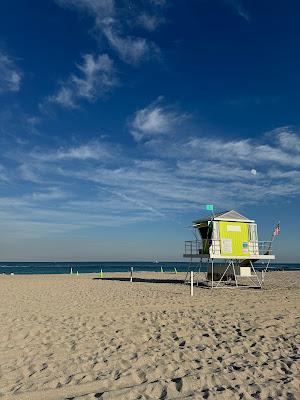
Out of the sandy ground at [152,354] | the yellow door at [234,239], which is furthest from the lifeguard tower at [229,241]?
the sandy ground at [152,354]

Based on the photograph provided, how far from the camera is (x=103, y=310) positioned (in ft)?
48.8

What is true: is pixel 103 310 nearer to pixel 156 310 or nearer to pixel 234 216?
pixel 156 310

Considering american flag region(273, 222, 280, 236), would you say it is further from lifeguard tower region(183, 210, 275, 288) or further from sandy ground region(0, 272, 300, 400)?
sandy ground region(0, 272, 300, 400)

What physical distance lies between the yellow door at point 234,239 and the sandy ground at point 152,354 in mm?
10488

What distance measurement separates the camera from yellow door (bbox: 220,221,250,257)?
81.5 feet

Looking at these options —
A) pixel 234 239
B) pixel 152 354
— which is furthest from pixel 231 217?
pixel 152 354

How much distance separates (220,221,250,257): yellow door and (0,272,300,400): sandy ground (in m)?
10.5

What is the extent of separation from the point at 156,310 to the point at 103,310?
222 centimetres

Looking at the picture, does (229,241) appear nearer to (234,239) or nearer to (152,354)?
(234,239)

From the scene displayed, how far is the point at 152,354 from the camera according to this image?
841 cm

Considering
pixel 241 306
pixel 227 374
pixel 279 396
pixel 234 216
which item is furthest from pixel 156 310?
pixel 234 216

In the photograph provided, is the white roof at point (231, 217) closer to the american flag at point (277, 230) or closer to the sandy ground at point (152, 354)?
the american flag at point (277, 230)

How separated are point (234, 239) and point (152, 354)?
1770cm

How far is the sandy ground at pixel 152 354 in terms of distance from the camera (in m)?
6.41
